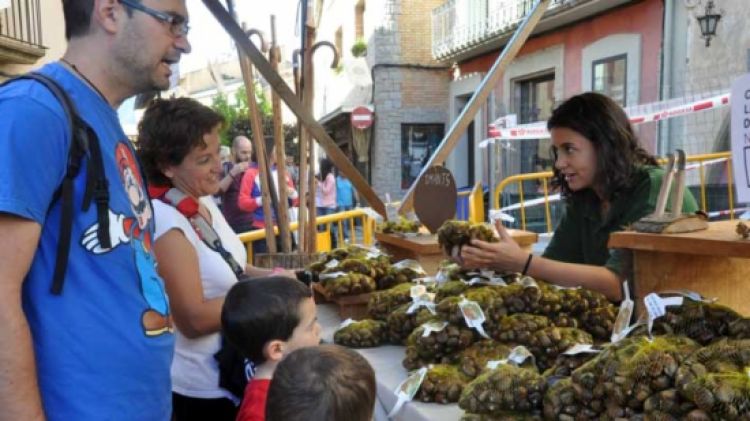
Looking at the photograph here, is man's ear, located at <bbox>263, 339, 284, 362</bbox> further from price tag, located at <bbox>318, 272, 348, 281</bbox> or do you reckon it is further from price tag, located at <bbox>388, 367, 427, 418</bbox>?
price tag, located at <bbox>318, 272, 348, 281</bbox>

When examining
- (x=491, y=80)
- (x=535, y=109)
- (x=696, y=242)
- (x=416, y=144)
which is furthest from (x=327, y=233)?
(x=416, y=144)

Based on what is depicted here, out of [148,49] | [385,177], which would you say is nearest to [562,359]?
[148,49]

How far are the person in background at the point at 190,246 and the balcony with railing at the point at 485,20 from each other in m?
9.19

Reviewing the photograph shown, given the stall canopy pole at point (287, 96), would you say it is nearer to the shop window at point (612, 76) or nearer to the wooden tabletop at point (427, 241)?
the wooden tabletop at point (427, 241)

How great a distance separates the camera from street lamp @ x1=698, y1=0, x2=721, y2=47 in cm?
759

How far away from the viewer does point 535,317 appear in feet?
5.54

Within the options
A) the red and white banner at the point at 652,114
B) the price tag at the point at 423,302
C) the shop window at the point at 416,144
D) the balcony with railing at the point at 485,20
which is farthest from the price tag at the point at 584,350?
the shop window at the point at 416,144

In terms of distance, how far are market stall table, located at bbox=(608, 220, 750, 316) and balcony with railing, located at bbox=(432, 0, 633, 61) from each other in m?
8.97

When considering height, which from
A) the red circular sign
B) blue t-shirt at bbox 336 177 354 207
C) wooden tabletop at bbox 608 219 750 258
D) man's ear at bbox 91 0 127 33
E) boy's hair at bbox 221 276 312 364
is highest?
the red circular sign

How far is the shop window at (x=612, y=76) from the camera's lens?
32.2 feet

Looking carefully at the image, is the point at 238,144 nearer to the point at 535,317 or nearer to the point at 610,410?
the point at 535,317

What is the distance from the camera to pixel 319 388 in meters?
1.21

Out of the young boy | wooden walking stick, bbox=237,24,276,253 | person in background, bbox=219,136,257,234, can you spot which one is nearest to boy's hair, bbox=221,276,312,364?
the young boy

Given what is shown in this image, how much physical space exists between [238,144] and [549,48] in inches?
290
